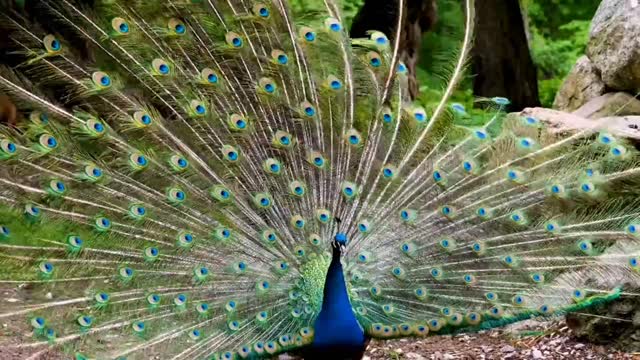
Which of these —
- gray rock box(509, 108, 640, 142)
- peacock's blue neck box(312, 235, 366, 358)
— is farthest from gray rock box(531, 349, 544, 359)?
peacock's blue neck box(312, 235, 366, 358)

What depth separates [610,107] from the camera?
6117 millimetres

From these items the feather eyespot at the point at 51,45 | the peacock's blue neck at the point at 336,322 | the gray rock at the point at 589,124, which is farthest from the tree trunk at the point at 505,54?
the feather eyespot at the point at 51,45

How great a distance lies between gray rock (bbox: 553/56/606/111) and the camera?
21.7 ft

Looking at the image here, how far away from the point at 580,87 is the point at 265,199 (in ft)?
11.8

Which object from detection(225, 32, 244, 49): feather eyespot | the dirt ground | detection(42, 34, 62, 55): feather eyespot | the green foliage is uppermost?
detection(225, 32, 244, 49): feather eyespot

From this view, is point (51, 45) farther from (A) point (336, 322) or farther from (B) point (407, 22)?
(B) point (407, 22)

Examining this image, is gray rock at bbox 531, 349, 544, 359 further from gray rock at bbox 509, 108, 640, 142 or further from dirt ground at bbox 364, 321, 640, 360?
gray rock at bbox 509, 108, 640, 142

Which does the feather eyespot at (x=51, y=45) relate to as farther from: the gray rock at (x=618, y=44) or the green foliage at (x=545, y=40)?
the green foliage at (x=545, y=40)

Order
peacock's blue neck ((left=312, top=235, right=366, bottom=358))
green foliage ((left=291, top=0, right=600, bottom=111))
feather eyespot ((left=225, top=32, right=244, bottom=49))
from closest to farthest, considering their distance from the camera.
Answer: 1. peacock's blue neck ((left=312, top=235, right=366, bottom=358))
2. feather eyespot ((left=225, top=32, right=244, bottom=49))
3. green foliage ((left=291, top=0, right=600, bottom=111))

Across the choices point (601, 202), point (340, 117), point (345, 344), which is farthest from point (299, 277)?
point (601, 202)

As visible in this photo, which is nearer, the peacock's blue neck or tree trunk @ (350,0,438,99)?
the peacock's blue neck

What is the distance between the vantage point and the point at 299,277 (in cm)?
419

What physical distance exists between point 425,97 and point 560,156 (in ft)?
13.2

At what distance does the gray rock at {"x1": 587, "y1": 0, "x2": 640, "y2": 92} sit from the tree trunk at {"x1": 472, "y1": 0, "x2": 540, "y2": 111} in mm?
2795
